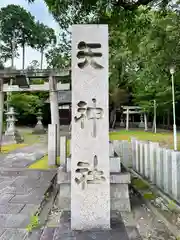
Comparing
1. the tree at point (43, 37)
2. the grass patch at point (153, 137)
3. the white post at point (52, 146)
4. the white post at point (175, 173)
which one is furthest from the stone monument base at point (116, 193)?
the tree at point (43, 37)

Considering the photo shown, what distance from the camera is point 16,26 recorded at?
1027 inches

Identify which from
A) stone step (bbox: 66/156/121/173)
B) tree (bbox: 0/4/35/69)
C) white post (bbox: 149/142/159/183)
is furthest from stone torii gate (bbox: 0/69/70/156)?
tree (bbox: 0/4/35/69)

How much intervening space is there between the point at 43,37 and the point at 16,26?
3514 millimetres

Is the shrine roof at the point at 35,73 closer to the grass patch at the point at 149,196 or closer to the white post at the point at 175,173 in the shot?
the grass patch at the point at 149,196

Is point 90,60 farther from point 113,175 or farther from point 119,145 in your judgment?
point 119,145

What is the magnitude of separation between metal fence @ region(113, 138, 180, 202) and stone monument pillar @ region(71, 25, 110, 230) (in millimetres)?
1150

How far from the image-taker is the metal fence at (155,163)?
3123 mm

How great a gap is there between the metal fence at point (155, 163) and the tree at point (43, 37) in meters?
25.4

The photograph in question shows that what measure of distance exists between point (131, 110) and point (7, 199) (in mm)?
18691

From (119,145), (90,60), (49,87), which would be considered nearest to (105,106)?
(90,60)

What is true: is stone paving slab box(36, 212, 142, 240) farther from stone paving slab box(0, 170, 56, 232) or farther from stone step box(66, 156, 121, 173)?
stone step box(66, 156, 121, 173)

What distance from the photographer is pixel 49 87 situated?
8164mm

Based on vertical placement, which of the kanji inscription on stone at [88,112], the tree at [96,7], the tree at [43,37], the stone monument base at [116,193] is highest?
the tree at [43,37]

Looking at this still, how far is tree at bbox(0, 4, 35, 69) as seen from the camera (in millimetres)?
25344
